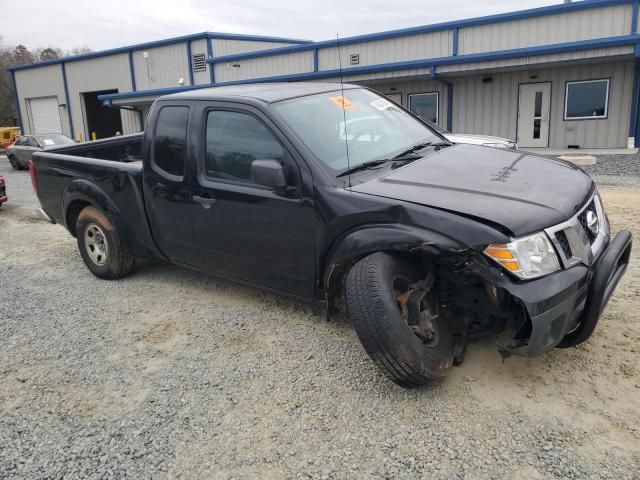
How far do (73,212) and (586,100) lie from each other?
16.5 m

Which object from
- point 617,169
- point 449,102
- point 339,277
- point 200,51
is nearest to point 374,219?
point 339,277

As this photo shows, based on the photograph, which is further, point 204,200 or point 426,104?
point 426,104

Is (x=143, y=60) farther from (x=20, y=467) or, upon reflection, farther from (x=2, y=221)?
(x=20, y=467)

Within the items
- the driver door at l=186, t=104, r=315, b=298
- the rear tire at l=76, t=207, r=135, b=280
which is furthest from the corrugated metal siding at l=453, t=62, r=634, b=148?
the driver door at l=186, t=104, r=315, b=298

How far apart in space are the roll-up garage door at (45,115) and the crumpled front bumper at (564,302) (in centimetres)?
3678

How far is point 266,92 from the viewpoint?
416 cm

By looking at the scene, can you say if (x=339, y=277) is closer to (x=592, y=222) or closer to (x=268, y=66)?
(x=592, y=222)

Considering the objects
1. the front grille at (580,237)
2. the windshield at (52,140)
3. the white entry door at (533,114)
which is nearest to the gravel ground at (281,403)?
the front grille at (580,237)

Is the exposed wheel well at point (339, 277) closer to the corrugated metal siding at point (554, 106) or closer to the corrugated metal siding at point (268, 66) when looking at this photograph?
the corrugated metal siding at point (554, 106)

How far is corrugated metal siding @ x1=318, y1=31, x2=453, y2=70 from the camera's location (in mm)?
18719

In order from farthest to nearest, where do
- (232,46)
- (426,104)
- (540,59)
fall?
(232,46) < (426,104) < (540,59)

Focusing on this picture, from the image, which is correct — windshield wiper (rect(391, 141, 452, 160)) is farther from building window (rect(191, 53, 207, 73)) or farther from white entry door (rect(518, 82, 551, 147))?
building window (rect(191, 53, 207, 73))

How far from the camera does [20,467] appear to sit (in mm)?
2727

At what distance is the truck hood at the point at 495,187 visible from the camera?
9.51ft
